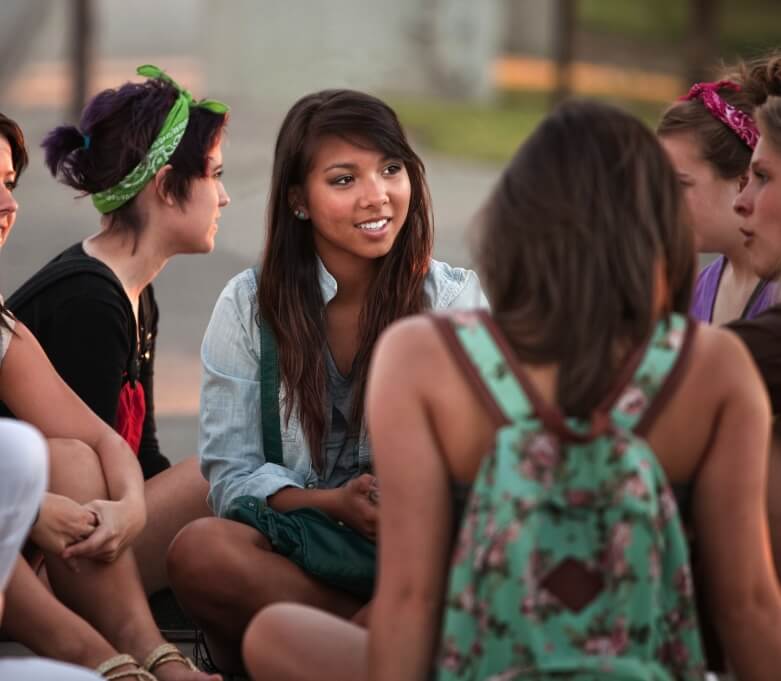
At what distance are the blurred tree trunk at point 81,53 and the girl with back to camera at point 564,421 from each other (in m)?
12.0

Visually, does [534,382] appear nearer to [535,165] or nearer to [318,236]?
[535,165]

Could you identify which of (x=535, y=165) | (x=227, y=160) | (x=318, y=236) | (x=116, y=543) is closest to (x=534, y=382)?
(x=535, y=165)

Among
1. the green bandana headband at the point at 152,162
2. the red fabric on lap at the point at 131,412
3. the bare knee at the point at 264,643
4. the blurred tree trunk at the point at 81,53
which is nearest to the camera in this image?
the bare knee at the point at 264,643

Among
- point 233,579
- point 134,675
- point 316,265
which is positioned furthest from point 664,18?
point 134,675

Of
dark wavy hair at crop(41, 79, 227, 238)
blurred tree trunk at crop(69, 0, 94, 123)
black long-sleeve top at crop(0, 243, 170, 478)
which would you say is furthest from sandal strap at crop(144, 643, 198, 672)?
blurred tree trunk at crop(69, 0, 94, 123)

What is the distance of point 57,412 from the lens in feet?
11.4

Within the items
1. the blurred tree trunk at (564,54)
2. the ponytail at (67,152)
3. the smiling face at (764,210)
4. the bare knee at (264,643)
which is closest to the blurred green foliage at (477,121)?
the blurred tree trunk at (564,54)

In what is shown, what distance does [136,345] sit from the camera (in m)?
3.98

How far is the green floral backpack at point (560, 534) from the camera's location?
2301 millimetres

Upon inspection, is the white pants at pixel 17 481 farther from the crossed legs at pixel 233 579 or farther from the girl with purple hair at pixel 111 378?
the crossed legs at pixel 233 579

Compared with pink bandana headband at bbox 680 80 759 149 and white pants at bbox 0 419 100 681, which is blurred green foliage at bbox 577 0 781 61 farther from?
white pants at bbox 0 419 100 681

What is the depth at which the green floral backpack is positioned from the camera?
7.55 ft

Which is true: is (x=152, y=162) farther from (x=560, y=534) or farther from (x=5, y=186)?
(x=560, y=534)

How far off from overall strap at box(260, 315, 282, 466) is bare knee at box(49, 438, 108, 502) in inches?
17.3
